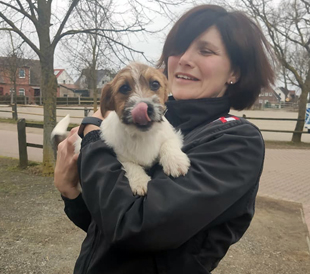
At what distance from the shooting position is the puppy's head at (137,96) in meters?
1.80

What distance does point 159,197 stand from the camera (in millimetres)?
1444

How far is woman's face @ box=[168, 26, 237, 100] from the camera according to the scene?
1994mm

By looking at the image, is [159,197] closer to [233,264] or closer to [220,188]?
[220,188]

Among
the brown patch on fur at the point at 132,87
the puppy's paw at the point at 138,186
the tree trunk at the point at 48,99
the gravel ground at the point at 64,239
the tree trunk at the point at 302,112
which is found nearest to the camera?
the puppy's paw at the point at 138,186

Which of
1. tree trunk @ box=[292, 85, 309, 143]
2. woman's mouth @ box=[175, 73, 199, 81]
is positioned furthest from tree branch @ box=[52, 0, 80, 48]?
tree trunk @ box=[292, 85, 309, 143]

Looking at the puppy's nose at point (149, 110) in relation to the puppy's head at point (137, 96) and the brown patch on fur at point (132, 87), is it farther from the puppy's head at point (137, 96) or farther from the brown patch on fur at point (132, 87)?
the brown patch on fur at point (132, 87)

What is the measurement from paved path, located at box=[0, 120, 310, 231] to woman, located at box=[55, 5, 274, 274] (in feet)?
18.6

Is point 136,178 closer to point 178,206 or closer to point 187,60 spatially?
point 178,206

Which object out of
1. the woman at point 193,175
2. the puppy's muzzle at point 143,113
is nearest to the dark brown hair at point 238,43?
the woman at point 193,175

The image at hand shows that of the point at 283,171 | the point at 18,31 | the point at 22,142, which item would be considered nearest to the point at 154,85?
the point at 18,31

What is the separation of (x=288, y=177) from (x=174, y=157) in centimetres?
986

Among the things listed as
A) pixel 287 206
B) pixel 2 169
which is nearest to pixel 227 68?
pixel 287 206

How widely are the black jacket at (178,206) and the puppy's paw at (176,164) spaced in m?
0.04

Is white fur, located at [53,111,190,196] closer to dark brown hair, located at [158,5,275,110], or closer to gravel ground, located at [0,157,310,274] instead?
dark brown hair, located at [158,5,275,110]
